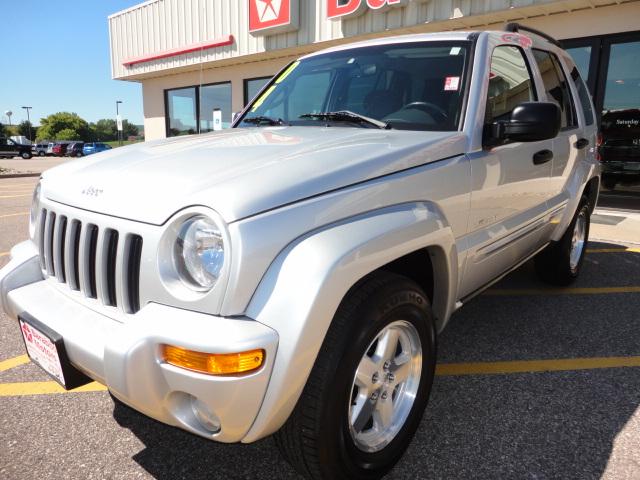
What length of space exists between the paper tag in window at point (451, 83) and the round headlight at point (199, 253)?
1.60 metres

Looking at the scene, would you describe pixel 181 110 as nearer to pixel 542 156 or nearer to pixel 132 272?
pixel 542 156

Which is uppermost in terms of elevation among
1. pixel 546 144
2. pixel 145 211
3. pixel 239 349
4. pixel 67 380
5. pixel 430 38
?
pixel 430 38

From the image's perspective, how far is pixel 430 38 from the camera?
2.82 metres

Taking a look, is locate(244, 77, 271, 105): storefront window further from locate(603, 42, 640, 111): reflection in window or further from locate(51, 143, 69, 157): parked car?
locate(51, 143, 69, 157): parked car

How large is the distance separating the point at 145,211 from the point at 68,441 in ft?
4.17

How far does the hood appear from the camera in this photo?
5.08 ft

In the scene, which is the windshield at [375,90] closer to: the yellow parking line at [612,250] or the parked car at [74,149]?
the yellow parking line at [612,250]

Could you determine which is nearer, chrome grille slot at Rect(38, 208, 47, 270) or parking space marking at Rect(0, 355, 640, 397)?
chrome grille slot at Rect(38, 208, 47, 270)

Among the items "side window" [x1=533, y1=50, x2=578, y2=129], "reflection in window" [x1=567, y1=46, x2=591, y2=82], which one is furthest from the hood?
"reflection in window" [x1=567, y1=46, x2=591, y2=82]

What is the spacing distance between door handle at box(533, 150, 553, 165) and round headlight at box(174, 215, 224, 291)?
2142mm

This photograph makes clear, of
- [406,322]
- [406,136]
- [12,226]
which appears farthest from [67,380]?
[12,226]

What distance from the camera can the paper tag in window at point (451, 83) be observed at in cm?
248

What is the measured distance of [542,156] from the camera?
9.67 ft

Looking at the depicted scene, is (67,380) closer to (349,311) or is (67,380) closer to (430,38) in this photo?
(349,311)
